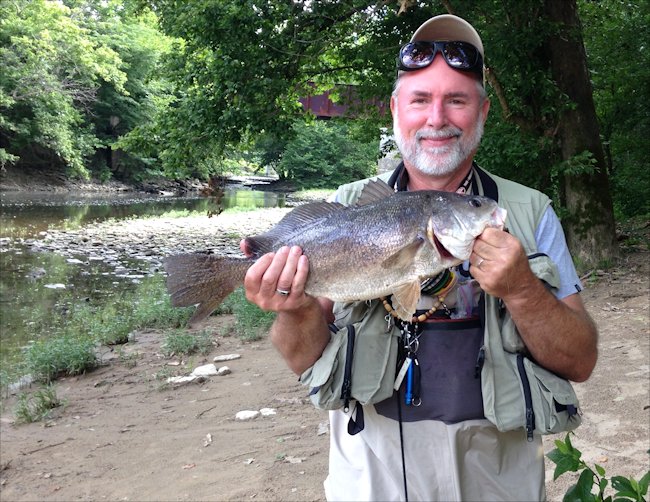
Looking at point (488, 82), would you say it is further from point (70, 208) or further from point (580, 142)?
point (70, 208)

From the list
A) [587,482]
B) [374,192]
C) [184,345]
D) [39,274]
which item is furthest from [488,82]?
[39,274]

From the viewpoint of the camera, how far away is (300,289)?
7.38ft

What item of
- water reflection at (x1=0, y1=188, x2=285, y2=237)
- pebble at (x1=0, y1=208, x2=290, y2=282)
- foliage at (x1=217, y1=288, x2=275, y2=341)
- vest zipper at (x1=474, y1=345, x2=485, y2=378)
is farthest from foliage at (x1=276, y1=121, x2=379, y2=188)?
vest zipper at (x1=474, y1=345, x2=485, y2=378)

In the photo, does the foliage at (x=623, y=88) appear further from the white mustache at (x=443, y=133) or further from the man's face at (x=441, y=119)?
the white mustache at (x=443, y=133)

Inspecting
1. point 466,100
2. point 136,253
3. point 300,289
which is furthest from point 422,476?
point 136,253

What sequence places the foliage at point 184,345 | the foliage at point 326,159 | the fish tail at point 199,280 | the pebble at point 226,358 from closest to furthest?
the fish tail at point 199,280, the pebble at point 226,358, the foliage at point 184,345, the foliage at point 326,159

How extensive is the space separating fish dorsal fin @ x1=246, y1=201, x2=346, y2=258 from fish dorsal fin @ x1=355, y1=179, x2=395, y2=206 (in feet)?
0.31

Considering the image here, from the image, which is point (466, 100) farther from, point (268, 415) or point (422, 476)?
point (268, 415)

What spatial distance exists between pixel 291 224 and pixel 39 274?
14415 millimetres

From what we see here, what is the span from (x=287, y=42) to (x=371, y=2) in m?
1.63

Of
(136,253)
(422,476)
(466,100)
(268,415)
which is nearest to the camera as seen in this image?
(422,476)

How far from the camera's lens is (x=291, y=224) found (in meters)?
2.47

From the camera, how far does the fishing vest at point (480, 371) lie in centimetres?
206

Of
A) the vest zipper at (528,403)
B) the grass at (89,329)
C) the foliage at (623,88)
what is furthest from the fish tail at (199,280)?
the foliage at (623,88)
